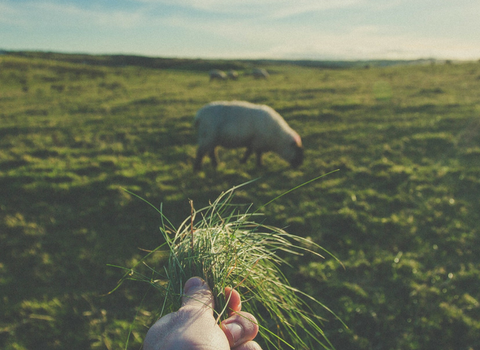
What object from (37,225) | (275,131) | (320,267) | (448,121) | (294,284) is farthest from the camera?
(448,121)

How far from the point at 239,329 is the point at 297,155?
6.50 meters

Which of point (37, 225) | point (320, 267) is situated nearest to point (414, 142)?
point (320, 267)

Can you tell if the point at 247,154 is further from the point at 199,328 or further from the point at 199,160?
the point at 199,328

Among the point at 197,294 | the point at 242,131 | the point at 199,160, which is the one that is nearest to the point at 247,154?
the point at 242,131

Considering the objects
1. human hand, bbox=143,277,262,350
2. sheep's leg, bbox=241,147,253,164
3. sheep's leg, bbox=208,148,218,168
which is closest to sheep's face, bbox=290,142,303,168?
sheep's leg, bbox=241,147,253,164

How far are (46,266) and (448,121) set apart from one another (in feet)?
46.4

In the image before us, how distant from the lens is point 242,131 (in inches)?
283

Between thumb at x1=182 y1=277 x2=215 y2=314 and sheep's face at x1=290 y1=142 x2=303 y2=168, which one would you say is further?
sheep's face at x1=290 y1=142 x2=303 y2=168

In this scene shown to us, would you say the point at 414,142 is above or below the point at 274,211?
above

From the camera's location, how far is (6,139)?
986 cm

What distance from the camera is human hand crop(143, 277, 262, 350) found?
3.37 feet

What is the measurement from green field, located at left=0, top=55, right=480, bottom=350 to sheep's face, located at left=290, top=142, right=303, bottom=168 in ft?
0.63

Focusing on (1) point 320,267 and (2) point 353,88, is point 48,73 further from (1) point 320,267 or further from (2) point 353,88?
(1) point 320,267

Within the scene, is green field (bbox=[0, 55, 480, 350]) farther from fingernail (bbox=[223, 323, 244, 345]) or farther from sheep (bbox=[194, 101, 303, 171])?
fingernail (bbox=[223, 323, 244, 345])
